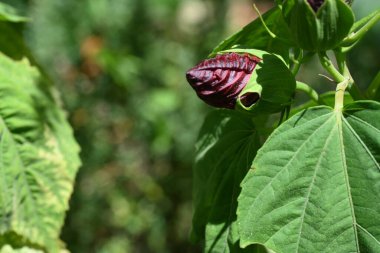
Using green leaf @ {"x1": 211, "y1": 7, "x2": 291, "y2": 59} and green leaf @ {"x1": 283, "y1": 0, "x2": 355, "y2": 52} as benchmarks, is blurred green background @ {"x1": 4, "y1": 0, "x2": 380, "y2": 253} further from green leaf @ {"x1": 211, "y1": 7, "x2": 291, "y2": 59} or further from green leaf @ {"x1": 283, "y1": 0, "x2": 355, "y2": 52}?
green leaf @ {"x1": 283, "y1": 0, "x2": 355, "y2": 52}

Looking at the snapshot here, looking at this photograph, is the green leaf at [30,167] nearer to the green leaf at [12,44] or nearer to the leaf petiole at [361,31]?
the green leaf at [12,44]

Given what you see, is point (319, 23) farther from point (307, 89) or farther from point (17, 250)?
point (17, 250)

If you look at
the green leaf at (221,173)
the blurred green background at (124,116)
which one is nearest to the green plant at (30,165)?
the green leaf at (221,173)

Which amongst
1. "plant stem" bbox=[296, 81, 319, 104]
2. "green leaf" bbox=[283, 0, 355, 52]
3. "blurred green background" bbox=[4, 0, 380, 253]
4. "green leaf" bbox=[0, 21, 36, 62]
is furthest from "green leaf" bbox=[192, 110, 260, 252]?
"blurred green background" bbox=[4, 0, 380, 253]

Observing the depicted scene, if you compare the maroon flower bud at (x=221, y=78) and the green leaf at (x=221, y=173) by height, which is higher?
the maroon flower bud at (x=221, y=78)

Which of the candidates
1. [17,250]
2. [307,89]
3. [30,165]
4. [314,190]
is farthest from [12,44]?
[314,190]

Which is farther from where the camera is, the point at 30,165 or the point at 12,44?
the point at 12,44
